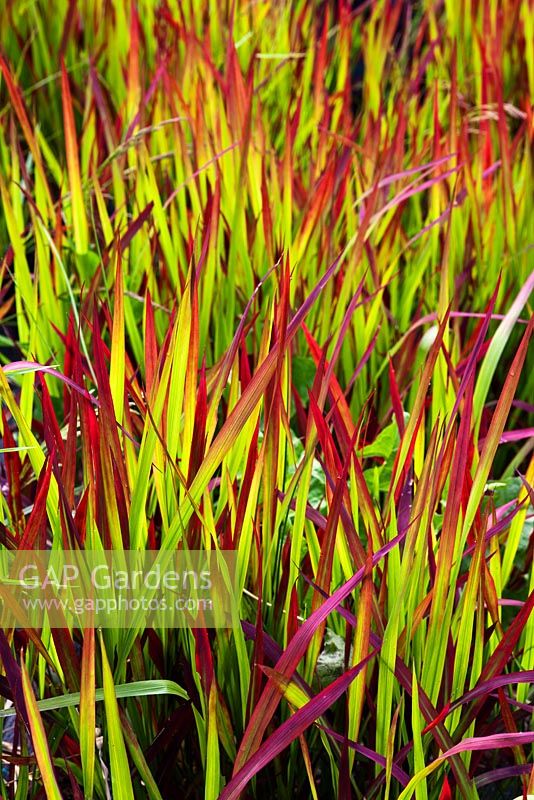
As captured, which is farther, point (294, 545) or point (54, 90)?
point (54, 90)

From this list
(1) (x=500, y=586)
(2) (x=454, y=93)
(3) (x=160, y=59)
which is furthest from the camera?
(3) (x=160, y=59)

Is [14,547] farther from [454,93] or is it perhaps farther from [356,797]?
[454,93]

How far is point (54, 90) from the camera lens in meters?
1.62

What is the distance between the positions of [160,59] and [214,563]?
37.9 inches

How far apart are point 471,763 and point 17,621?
0.36 m

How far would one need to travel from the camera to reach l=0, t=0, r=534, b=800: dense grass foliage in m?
0.61

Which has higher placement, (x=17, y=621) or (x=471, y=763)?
(x=17, y=621)

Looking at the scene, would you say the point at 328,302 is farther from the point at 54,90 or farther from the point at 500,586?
the point at 54,90

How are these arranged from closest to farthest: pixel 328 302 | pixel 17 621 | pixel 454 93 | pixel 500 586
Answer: pixel 17 621 → pixel 500 586 → pixel 328 302 → pixel 454 93

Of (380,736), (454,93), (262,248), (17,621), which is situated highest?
(454,93)

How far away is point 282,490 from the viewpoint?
2.43ft

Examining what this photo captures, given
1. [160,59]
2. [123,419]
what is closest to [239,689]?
[123,419]

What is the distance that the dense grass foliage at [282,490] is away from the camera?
614mm

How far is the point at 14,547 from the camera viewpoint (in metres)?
0.66
